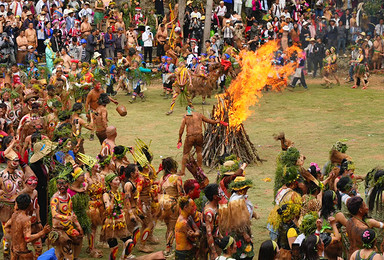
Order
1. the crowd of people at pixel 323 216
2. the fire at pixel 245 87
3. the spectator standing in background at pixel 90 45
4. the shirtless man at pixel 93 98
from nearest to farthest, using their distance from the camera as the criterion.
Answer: the crowd of people at pixel 323 216 < the fire at pixel 245 87 < the shirtless man at pixel 93 98 < the spectator standing in background at pixel 90 45

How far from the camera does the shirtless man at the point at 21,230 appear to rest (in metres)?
8.10

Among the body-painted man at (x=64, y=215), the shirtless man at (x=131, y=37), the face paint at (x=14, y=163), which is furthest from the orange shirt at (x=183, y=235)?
the shirtless man at (x=131, y=37)

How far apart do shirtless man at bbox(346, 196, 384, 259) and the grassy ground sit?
3.51m

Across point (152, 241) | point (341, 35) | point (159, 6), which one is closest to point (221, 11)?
point (159, 6)

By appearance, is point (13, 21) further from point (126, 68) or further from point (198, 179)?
point (198, 179)

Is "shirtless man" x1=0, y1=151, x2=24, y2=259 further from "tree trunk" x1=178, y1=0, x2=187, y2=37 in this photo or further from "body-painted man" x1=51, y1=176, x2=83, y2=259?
"tree trunk" x1=178, y1=0, x2=187, y2=37

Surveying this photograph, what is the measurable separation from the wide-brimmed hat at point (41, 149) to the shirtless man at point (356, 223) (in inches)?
187

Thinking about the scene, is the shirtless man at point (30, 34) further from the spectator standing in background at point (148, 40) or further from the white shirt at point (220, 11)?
the white shirt at point (220, 11)

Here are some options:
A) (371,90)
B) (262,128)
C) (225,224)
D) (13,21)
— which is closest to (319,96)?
(371,90)

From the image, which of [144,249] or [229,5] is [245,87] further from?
[229,5]

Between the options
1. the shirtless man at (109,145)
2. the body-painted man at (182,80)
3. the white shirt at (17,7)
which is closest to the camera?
the shirtless man at (109,145)

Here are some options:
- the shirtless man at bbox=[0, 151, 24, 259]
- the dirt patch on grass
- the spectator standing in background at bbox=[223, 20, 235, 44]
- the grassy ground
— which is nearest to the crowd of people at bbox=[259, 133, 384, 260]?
the grassy ground

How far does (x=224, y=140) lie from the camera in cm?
1424

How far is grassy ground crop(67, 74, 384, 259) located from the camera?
14.6 metres
